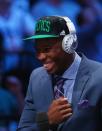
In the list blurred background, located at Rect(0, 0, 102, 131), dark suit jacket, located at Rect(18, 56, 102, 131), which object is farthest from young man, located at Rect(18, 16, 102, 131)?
blurred background, located at Rect(0, 0, 102, 131)

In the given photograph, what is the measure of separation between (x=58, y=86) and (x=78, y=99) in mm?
175

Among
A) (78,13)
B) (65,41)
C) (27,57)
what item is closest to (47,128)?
(65,41)

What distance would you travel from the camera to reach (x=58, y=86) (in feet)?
9.50

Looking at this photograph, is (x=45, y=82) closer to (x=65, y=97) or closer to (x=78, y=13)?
(x=65, y=97)

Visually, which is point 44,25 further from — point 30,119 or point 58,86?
point 30,119

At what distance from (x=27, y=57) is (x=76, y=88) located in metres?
3.37

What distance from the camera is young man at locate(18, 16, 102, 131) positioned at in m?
2.72

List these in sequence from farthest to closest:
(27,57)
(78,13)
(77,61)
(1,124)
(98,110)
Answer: (78,13) < (27,57) < (1,124) < (77,61) < (98,110)

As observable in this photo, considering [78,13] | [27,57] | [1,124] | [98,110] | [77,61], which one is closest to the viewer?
[98,110]

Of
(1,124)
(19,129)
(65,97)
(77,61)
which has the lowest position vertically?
(1,124)

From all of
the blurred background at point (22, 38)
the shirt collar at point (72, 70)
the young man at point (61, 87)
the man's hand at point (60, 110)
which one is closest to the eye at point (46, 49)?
the young man at point (61, 87)

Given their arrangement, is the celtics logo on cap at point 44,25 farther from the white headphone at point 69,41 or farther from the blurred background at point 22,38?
the blurred background at point 22,38

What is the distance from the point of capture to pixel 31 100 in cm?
296

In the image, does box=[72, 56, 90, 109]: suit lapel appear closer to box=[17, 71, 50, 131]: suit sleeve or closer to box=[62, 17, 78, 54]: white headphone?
box=[62, 17, 78, 54]: white headphone
